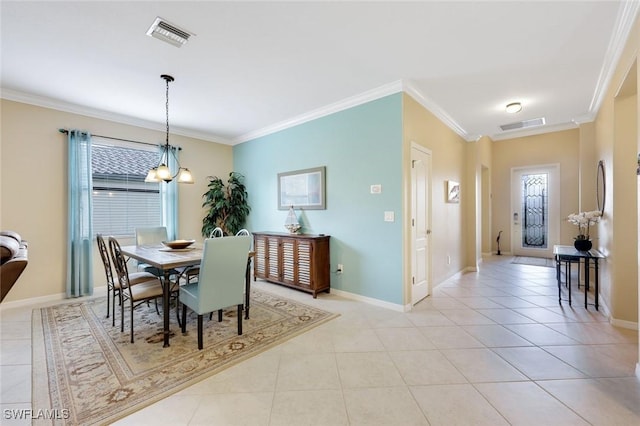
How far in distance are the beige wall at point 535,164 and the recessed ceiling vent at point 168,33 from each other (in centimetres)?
750

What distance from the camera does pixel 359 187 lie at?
3.75 metres

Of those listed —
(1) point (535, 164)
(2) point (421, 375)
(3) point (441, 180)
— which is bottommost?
(2) point (421, 375)

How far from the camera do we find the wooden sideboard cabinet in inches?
153

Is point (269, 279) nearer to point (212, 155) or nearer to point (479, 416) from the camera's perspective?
point (212, 155)

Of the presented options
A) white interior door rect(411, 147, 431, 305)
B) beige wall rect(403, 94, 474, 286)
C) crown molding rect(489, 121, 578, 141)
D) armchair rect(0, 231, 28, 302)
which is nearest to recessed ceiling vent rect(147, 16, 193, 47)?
armchair rect(0, 231, 28, 302)

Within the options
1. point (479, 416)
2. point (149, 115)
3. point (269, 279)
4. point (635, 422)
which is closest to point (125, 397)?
point (479, 416)

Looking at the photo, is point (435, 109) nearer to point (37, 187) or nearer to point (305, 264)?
point (305, 264)

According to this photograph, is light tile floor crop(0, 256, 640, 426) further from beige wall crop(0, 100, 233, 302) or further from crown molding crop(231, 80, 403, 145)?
crown molding crop(231, 80, 403, 145)

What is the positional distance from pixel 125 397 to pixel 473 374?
8.11 feet

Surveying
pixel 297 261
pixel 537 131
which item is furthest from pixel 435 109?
pixel 537 131

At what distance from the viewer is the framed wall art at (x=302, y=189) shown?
4.20 meters

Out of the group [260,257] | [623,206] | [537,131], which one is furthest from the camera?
[537,131]

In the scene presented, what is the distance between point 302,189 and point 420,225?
191 cm

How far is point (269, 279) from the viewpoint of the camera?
452 cm
